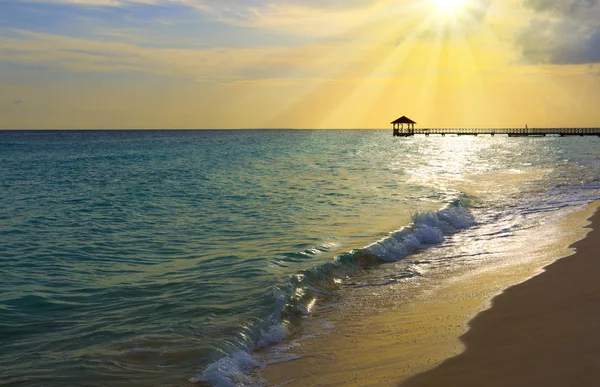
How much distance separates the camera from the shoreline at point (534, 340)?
5992 millimetres

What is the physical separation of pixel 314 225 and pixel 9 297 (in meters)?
8.96

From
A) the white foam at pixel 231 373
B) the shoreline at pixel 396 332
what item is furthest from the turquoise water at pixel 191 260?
the shoreline at pixel 396 332

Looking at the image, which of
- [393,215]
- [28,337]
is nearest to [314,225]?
[393,215]

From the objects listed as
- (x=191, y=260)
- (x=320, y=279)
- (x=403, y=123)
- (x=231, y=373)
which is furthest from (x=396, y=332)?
(x=403, y=123)

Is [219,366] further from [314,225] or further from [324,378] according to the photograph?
[314,225]

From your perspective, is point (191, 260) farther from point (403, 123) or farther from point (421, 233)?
point (403, 123)

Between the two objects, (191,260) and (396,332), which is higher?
(191,260)

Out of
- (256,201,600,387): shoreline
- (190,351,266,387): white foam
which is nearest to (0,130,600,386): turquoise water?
(190,351,266,387): white foam

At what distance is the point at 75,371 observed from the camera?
6832 millimetres

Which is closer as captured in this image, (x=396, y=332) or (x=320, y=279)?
(x=396, y=332)

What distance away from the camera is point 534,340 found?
277 inches

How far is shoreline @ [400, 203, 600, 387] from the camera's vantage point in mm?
5992

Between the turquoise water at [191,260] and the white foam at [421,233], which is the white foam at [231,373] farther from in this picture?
the white foam at [421,233]

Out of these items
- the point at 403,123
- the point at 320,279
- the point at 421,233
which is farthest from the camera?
the point at 403,123
